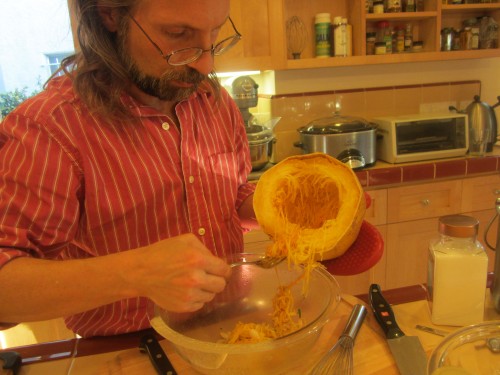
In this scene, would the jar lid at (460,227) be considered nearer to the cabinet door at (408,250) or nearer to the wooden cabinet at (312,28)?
→ the cabinet door at (408,250)

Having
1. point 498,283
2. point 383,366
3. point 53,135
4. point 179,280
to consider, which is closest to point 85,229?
point 53,135

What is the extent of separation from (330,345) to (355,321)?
0.19 ft

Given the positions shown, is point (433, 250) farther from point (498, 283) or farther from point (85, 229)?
point (85, 229)

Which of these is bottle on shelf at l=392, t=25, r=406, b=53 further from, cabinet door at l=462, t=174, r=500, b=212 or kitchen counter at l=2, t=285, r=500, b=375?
kitchen counter at l=2, t=285, r=500, b=375

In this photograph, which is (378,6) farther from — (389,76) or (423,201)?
(423,201)

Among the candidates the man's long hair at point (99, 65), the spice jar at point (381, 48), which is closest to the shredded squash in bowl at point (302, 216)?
the man's long hair at point (99, 65)

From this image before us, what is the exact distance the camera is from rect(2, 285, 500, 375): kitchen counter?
686 mm

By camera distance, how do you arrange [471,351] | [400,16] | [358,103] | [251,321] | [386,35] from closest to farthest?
[471,351] → [251,321] → [400,16] → [386,35] → [358,103]

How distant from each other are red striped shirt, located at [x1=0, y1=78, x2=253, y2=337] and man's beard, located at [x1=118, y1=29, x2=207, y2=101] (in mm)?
42

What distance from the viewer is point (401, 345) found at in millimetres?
682

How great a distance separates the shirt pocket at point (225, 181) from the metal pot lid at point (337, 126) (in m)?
1.08

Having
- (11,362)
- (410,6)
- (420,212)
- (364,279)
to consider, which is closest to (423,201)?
(420,212)

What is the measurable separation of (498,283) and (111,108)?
797 mm

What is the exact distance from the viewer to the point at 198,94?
Result: 1.05 meters
